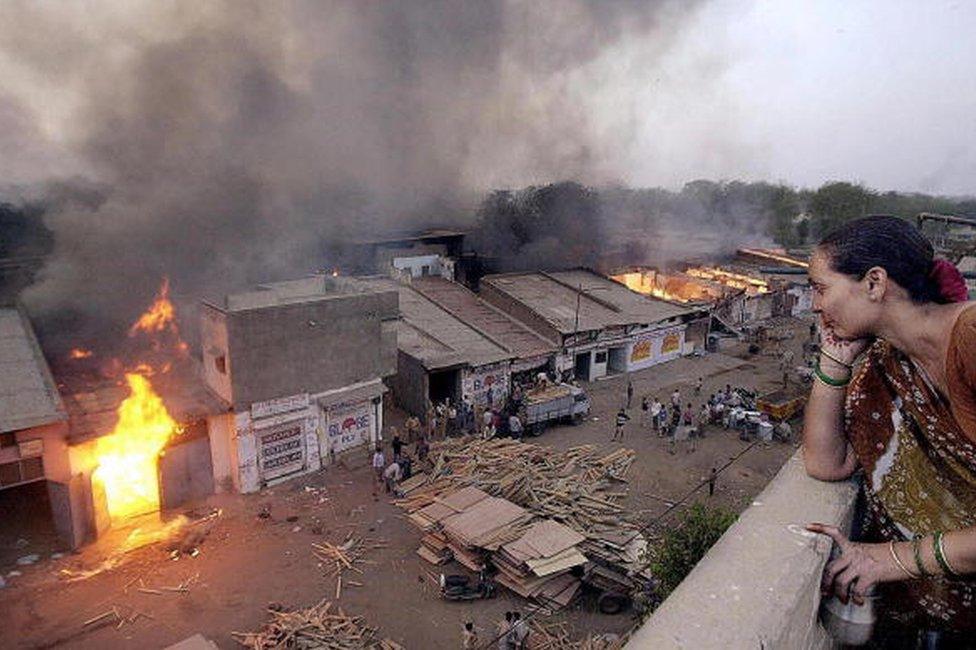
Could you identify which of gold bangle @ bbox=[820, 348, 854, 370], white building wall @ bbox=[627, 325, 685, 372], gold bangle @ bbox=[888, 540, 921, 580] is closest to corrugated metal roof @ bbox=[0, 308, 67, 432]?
gold bangle @ bbox=[820, 348, 854, 370]

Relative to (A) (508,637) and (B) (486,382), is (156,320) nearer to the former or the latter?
(B) (486,382)

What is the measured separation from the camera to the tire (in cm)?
1226

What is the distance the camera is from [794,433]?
73.3 ft

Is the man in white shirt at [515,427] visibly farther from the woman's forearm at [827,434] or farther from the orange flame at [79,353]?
the woman's forearm at [827,434]

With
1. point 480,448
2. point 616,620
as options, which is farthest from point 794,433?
point 616,620

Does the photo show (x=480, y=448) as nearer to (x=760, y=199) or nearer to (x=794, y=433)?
(x=794, y=433)

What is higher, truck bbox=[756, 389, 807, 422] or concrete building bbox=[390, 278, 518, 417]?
concrete building bbox=[390, 278, 518, 417]

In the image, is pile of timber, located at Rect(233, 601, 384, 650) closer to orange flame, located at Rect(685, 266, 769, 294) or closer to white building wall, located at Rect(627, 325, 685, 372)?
white building wall, located at Rect(627, 325, 685, 372)

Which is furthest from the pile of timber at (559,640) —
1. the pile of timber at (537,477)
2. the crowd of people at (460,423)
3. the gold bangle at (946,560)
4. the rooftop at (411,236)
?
the rooftop at (411,236)

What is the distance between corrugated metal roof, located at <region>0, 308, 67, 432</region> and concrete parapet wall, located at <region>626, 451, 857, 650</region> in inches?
596

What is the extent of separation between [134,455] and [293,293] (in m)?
6.86

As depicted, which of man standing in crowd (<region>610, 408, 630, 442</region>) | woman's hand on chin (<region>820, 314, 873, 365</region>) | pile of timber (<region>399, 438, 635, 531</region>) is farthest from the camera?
man standing in crowd (<region>610, 408, 630, 442</region>)

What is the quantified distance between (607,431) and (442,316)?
892 cm

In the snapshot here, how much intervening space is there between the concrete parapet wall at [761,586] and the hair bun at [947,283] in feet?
3.29
